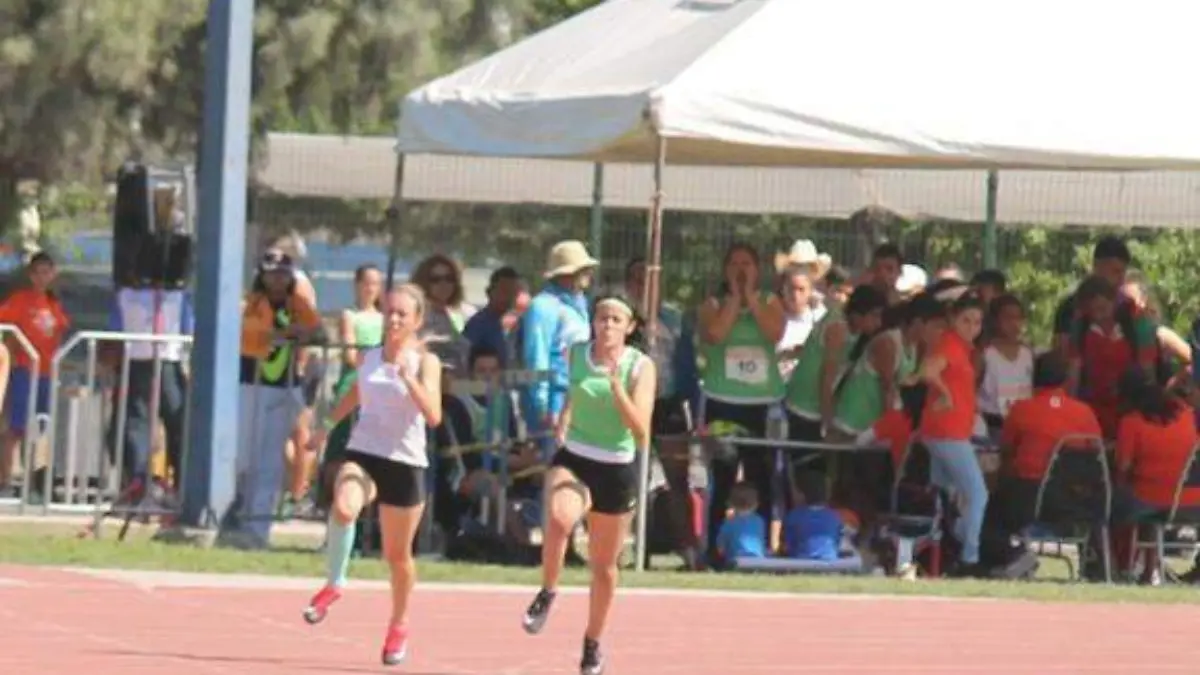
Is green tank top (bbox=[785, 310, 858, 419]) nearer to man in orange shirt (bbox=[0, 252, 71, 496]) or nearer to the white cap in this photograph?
the white cap

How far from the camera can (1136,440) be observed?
22.2 m

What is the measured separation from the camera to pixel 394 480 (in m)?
16.2

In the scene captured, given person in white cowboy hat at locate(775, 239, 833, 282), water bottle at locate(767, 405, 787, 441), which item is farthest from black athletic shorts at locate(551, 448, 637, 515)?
person in white cowboy hat at locate(775, 239, 833, 282)

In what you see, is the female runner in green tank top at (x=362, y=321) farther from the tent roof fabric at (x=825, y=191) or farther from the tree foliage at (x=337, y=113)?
the tree foliage at (x=337, y=113)

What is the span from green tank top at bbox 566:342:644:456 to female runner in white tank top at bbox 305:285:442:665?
2.12 feet

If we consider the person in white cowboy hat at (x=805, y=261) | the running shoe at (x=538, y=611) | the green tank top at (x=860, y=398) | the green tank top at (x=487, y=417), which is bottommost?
the running shoe at (x=538, y=611)

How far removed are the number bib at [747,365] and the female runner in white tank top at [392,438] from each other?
588cm

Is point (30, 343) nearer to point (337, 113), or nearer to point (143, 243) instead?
point (143, 243)

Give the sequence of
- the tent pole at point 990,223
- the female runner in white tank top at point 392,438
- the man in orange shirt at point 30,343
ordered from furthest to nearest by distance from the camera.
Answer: the tent pole at point 990,223 → the man in orange shirt at point 30,343 → the female runner in white tank top at point 392,438

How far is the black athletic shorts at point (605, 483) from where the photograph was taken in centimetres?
1578

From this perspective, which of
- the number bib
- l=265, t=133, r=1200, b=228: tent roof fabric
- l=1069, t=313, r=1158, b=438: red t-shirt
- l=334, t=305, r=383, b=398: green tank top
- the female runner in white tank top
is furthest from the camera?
l=265, t=133, r=1200, b=228: tent roof fabric

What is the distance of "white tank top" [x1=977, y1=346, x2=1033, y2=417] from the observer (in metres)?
22.9

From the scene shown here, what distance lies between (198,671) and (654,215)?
21.6ft

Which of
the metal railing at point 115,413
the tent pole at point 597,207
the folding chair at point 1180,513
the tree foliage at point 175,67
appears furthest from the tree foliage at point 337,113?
the folding chair at point 1180,513
